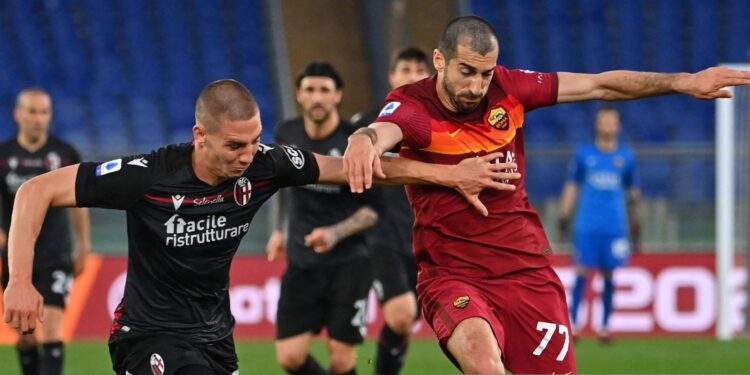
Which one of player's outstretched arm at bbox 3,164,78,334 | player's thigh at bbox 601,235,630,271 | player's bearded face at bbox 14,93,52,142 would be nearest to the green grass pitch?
player's thigh at bbox 601,235,630,271

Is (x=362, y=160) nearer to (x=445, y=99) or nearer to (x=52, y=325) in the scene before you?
(x=445, y=99)

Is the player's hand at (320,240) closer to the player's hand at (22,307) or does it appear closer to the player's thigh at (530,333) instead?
the player's thigh at (530,333)

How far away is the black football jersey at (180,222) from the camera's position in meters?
5.45

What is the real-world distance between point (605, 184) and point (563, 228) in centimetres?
94

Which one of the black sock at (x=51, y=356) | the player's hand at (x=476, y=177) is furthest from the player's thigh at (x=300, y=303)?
the player's hand at (x=476, y=177)

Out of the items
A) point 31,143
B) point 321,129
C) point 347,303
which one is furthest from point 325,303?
point 31,143

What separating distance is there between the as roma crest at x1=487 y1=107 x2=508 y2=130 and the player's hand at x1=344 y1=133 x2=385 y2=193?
76 centimetres

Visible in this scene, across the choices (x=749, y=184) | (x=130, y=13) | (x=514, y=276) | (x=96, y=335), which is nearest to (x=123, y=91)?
(x=130, y=13)

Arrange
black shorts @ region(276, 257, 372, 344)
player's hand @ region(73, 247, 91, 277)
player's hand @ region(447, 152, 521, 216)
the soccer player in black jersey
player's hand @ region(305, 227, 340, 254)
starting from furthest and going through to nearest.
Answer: player's hand @ region(73, 247, 91, 277)
black shorts @ region(276, 257, 372, 344)
player's hand @ region(305, 227, 340, 254)
player's hand @ region(447, 152, 521, 216)
the soccer player in black jersey

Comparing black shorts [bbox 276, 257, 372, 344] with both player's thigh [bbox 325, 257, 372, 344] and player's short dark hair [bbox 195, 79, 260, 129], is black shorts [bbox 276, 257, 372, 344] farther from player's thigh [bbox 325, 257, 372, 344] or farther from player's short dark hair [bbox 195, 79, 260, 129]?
player's short dark hair [bbox 195, 79, 260, 129]

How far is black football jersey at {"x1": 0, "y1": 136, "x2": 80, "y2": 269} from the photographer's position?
372 inches

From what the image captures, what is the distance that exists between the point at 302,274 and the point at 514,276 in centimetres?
273

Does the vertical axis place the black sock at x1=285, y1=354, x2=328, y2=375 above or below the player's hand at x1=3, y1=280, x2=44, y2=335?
below

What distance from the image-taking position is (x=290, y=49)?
19.6 metres
